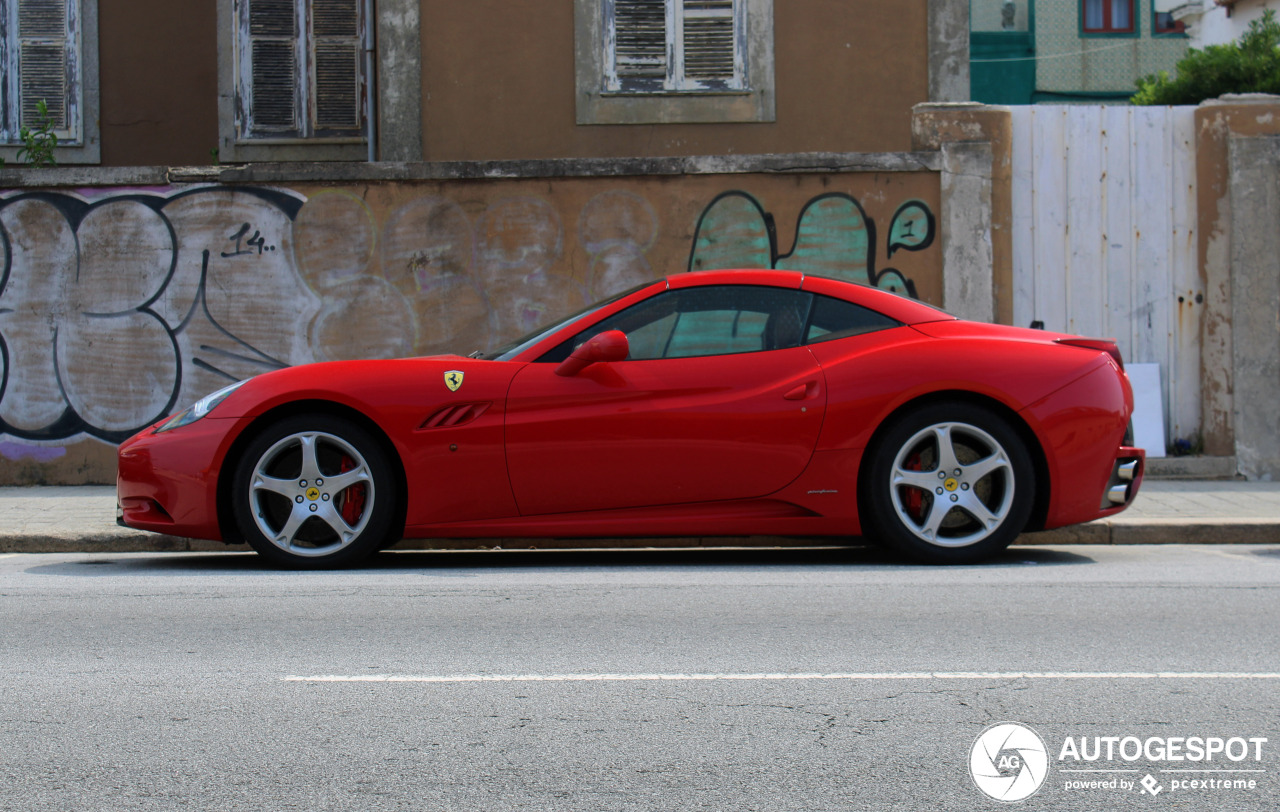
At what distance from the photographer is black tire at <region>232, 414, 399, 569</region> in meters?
6.09

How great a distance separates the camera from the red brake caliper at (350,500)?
243 inches

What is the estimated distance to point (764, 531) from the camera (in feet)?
20.0

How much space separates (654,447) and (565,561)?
3.38 ft

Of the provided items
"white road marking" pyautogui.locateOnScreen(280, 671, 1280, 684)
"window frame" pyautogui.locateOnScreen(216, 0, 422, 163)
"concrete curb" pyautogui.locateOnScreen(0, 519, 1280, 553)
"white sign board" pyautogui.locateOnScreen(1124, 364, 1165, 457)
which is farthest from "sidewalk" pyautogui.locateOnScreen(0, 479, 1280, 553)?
"window frame" pyautogui.locateOnScreen(216, 0, 422, 163)

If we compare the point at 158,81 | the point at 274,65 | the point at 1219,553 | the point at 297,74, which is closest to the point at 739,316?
the point at 1219,553

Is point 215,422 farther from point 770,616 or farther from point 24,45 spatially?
point 24,45

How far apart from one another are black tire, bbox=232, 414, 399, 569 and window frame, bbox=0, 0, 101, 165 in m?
9.29

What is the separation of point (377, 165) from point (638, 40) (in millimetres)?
3589

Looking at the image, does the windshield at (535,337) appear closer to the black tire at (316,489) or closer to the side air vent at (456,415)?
the side air vent at (456,415)

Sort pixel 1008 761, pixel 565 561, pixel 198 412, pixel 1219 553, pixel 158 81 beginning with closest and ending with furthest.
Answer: pixel 1008 761
pixel 198 412
pixel 565 561
pixel 1219 553
pixel 158 81

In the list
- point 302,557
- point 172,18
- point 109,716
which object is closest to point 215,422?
point 302,557

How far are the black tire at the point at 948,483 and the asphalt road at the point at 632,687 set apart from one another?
0.18 metres

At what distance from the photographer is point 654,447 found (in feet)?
19.8

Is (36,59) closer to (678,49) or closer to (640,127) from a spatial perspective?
(640,127)
